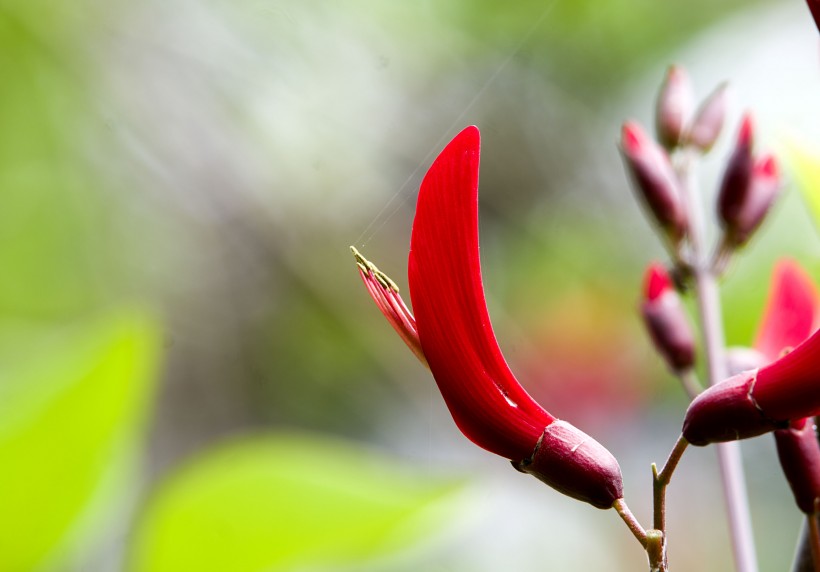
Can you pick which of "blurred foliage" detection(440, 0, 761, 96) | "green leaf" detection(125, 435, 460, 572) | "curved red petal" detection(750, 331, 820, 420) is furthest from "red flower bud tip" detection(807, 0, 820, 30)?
"blurred foliage" detection(440, 0, 761, 96)

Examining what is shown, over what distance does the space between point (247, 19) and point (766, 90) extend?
119 centimetres

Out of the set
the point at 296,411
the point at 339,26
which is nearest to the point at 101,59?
the point at 339,26

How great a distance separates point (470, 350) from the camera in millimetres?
391

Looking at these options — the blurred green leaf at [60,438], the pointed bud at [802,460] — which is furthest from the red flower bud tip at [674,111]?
the blurred green leaf at [60,438]

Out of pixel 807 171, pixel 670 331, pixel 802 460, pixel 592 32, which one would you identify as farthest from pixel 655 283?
pixel 592 32

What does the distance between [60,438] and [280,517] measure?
10 centimetres

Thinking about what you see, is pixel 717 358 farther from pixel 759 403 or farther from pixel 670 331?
pixel 759 403

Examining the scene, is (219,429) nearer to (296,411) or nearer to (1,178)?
(296,411)

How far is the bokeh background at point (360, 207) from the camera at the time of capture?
1.86 metres

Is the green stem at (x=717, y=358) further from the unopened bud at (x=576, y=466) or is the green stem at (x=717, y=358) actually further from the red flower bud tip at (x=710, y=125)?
the unopened bud at (x=576, y=466)

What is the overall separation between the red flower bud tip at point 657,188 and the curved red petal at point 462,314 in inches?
14.3

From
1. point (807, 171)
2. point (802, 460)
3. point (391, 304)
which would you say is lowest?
point (802, 460)

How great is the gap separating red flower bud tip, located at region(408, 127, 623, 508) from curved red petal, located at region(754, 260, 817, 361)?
0.25 metres

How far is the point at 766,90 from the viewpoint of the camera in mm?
1737
